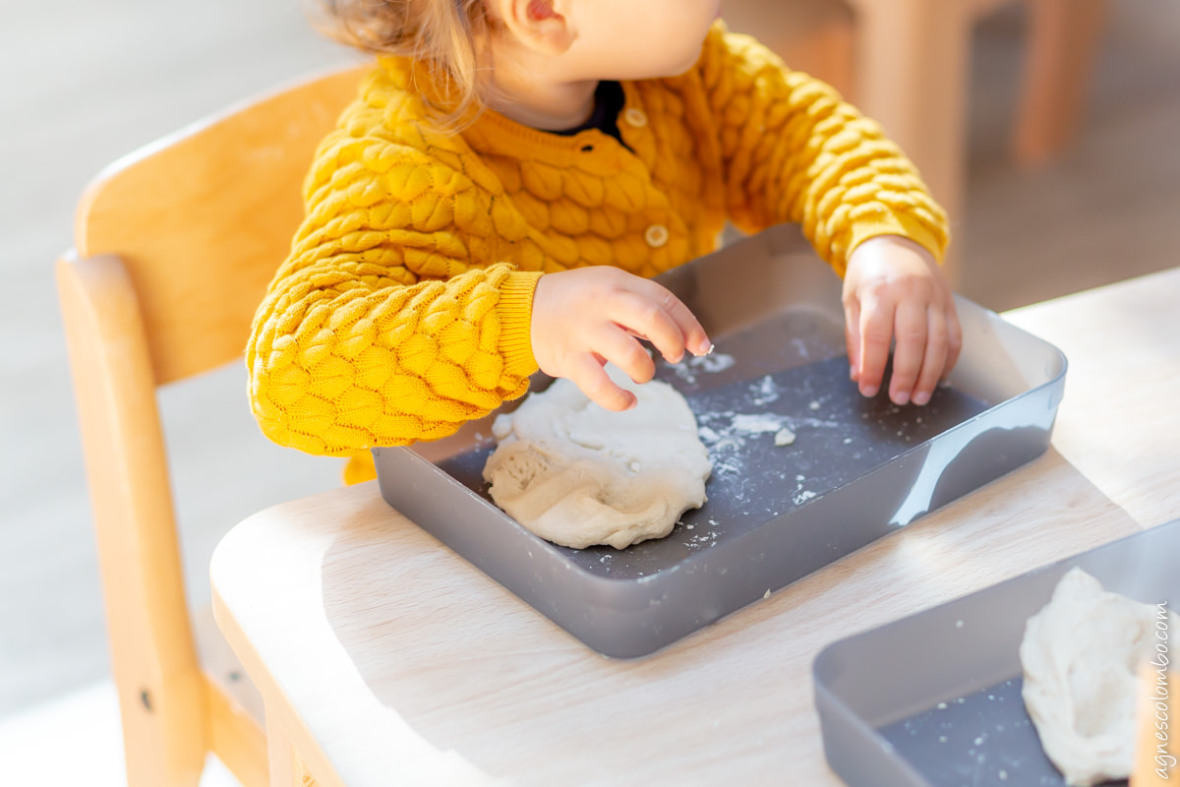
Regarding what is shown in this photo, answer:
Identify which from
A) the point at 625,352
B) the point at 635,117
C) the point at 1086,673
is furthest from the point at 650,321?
the point at 635,117

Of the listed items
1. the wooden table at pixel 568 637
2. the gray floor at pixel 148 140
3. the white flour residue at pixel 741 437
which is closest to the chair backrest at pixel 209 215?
the gray floor at pixel 148 140

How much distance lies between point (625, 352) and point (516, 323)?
7 cm

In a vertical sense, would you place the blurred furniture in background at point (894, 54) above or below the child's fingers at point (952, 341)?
below

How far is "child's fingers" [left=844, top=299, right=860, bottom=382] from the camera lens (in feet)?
2.14

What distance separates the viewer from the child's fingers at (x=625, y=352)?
1.72 feet

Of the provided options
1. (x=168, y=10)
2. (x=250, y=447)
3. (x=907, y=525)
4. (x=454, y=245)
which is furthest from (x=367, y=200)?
(x=168, y=10)

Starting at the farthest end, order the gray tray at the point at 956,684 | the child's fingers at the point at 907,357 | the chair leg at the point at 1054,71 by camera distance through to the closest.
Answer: the chair leg at the point at 1054,71 < the child's fingers at the point at 907,357 < the gray tray at the point at 956,684

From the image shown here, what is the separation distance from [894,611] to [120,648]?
54 centimetres

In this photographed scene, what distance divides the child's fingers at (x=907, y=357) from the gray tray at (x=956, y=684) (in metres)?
0.18

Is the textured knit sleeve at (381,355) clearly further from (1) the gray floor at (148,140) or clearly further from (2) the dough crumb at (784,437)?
(1) the gray floor at (148,140)

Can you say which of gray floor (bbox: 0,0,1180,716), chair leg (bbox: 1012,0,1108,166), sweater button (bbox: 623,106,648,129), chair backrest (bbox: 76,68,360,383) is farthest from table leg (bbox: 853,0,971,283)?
chair backrest (bbox: 76,68,360,383)

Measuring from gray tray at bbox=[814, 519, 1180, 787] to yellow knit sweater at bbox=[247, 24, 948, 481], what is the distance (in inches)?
8.9

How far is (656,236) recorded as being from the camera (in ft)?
2.62

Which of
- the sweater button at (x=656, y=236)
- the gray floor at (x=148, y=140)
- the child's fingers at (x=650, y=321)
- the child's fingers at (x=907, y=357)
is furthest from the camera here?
the gray floor at (x=148, y=140)
